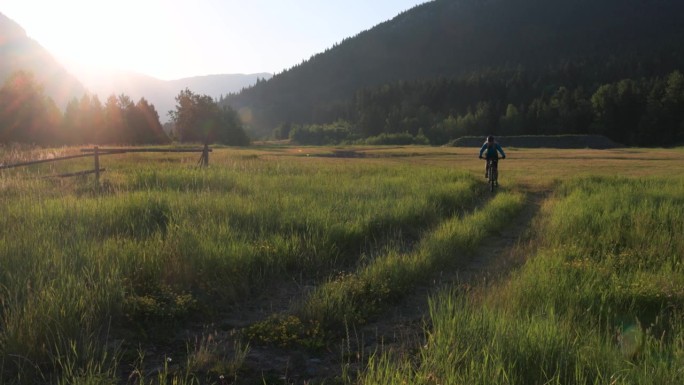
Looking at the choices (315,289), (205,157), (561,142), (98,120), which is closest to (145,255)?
(315,289)

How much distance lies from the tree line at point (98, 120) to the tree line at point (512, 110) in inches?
1764

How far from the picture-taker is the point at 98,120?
71.1m

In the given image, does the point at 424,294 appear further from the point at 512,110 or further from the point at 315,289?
the point at 512,110

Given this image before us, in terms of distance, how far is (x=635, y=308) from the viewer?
17.2 ft

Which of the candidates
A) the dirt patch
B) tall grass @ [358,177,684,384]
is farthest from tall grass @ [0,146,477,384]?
the dirt patch

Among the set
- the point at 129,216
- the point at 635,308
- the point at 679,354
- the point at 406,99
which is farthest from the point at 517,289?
the point at 406,99

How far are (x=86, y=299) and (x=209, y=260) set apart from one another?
5.77ft

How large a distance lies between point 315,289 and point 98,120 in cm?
7518

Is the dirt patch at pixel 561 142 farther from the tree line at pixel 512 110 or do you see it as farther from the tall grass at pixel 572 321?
the tall grass at pixel 572 321

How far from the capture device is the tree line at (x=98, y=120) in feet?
194

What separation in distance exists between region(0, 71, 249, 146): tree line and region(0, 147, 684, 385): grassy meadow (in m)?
40.2

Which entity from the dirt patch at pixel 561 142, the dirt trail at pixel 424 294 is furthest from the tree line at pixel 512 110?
the dirt trail at pixel 424 294

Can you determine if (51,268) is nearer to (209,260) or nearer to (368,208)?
(209,260)

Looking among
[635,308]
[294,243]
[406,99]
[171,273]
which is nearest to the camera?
[635,308]
